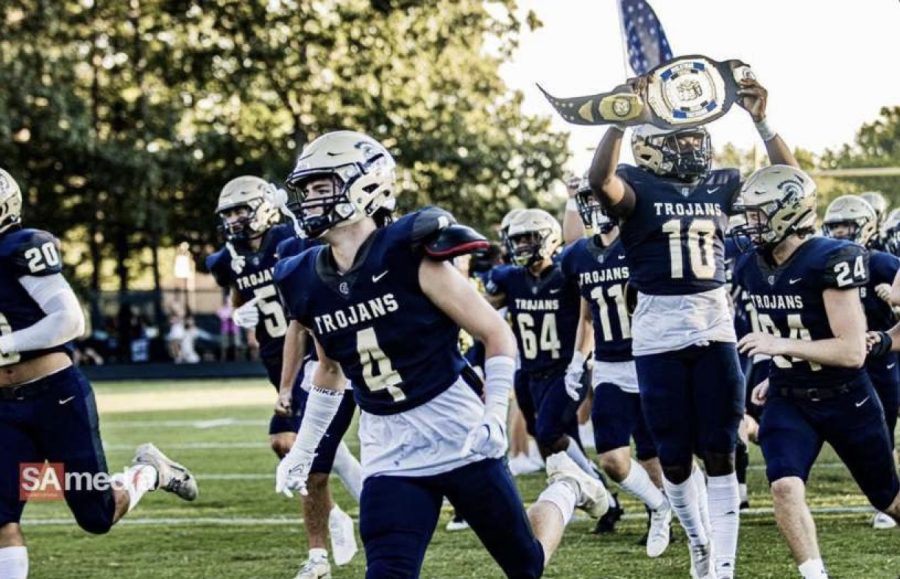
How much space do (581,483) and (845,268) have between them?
4.56 feet

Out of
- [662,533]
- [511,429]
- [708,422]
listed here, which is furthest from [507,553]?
[511,429]

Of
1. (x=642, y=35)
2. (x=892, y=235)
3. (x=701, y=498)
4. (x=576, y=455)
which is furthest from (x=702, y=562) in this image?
(x=642, y=35)

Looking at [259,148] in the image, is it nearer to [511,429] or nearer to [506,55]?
[506,55]

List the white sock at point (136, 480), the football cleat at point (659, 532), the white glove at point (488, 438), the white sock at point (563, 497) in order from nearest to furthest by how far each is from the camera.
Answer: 1. the white glove at point (488, 438)
2. the white sock at point (563, 497)
3. the white sock at point (136, 480)
4. the football cleat at point (659, 532)

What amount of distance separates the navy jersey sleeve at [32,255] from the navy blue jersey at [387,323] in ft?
5.56

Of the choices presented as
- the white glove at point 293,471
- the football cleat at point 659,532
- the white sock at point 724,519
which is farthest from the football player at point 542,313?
the white glove at point 293,471

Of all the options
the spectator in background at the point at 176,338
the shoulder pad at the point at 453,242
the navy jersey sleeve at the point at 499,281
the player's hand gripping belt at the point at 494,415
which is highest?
the shoulder pad at the point at 453,242

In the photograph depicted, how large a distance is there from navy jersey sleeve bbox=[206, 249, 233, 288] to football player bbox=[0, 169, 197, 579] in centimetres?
206

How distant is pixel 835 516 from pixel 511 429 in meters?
4.18

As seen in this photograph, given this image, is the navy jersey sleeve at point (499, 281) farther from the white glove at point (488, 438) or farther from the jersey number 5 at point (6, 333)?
the white glove at point (488, 438)

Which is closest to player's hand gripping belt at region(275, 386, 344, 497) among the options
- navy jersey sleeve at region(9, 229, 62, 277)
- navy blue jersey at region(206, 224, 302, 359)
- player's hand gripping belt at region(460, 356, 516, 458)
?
player's hand gripping belt at region(460, 356, 516, 458)

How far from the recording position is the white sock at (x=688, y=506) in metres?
6.72

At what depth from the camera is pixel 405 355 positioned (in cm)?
492

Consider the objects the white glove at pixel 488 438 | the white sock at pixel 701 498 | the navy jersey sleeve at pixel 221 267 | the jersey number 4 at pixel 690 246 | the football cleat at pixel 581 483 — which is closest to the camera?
the white glove at pixel 488 438
